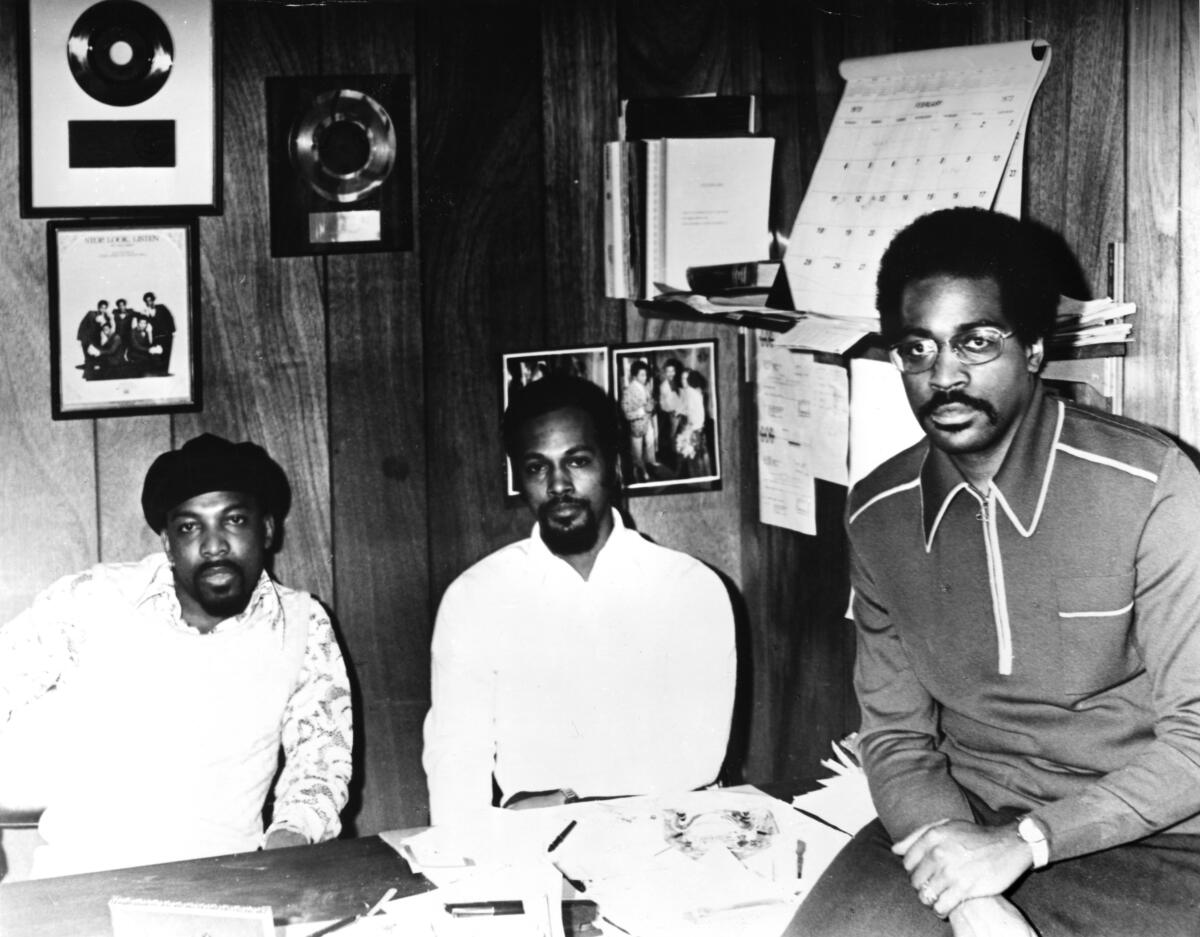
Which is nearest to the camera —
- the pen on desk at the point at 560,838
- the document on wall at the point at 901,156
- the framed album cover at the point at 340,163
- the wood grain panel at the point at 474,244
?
the pen on desk at the point at 560,838

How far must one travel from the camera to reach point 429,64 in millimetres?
2584

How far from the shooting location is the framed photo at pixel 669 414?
9.21 feet

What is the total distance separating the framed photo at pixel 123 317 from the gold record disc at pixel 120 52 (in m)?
0.23

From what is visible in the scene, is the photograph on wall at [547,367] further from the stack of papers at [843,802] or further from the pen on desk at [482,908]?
Result: the pen on desk at [482,908]

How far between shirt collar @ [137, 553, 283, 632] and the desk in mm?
723

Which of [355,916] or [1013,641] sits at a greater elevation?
[1013,641]

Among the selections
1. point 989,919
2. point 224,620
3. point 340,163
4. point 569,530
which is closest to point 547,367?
point 569,530

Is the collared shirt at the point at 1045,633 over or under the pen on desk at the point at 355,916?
over

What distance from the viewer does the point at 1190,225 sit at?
184 centimetres

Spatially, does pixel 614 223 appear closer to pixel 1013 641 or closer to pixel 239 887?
pixel 1013 641

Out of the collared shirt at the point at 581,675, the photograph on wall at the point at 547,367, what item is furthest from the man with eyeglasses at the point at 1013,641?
the photograph on wall at the point at 547,367

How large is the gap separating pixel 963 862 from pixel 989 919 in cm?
6

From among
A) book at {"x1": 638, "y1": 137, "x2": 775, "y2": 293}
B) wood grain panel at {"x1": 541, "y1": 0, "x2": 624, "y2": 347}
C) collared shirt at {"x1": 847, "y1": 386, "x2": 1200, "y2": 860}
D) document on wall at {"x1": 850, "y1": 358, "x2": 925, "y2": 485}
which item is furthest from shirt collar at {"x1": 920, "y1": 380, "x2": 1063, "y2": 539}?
wood grain panel at {"x1": 541, "y1": 0, "x2": 624, "y2": 347}

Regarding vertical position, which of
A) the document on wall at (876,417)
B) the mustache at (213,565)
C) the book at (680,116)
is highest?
the book at (680,116)
